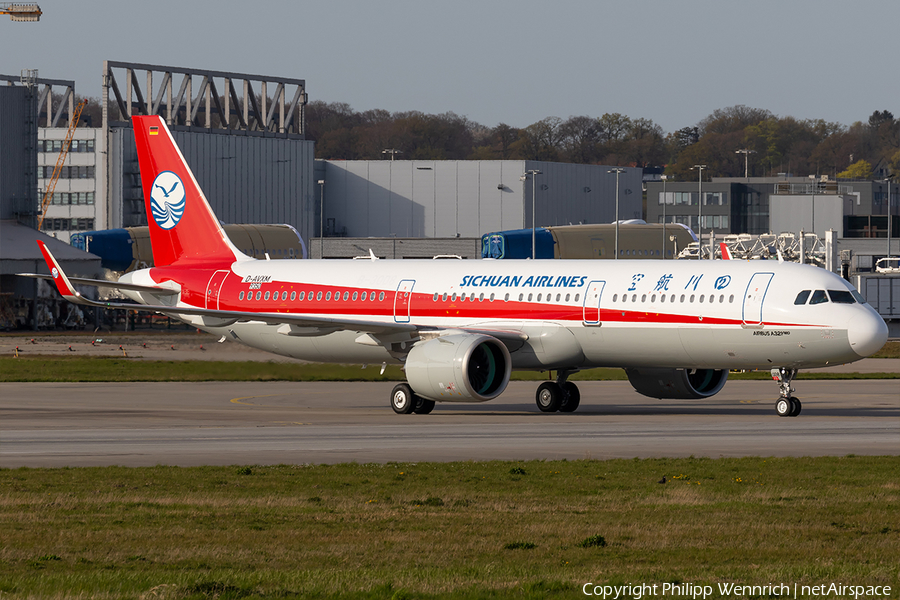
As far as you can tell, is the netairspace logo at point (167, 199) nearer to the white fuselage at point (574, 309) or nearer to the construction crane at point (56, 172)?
the white fuselage at point (574, 309)

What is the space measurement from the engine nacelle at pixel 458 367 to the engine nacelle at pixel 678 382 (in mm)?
4963

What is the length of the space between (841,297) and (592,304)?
7.12m

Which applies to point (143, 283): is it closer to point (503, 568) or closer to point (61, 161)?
point (503, 568)

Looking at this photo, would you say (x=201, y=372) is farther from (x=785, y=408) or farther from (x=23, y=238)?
(x=23, y=238)

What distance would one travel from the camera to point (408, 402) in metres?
39.1

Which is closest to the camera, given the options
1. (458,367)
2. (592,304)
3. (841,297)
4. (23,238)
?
(841,297)

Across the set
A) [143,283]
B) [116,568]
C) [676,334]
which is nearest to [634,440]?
[676,334]

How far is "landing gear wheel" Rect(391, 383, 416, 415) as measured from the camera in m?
39.1

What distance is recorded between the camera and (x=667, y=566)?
14.4m

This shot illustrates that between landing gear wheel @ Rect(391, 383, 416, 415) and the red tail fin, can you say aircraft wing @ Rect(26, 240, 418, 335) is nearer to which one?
landing gear wheel @ Rect(391, 383, 416, 415)

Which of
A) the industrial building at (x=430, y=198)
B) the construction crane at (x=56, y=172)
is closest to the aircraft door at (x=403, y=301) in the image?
the construction crane at (x=56, y=172)

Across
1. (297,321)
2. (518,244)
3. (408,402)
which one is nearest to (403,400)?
(408,402)

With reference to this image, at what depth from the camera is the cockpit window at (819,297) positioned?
3584 centimetres

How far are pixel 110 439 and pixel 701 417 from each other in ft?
56.4
